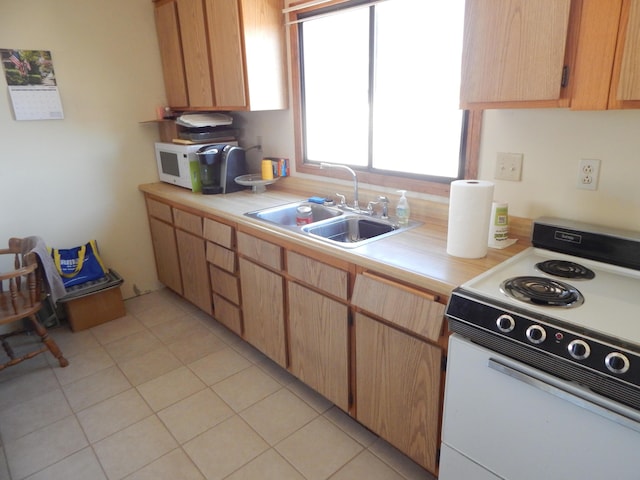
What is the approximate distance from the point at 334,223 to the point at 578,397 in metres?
1.35

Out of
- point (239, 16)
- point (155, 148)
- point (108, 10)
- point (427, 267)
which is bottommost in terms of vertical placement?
point (427, 267)

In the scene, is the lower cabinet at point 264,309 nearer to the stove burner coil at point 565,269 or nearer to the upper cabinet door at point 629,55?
the stove burner coil at point 565,269

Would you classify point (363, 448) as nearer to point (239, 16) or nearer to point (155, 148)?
point (239, 16)

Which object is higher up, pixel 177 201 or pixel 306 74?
pixel 306 74

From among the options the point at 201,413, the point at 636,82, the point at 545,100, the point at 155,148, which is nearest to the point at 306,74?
the point at 155,148

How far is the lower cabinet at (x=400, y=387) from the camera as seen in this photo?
4.88 ft

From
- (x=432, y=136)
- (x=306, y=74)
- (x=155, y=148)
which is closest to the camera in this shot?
(x=432, y=136)

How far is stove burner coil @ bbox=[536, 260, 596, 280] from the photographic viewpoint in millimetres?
1354

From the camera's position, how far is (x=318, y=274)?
183 cm

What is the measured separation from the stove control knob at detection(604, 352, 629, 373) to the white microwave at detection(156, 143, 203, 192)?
2.53m

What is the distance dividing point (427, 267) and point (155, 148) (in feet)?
8.34

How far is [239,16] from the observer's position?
7.75ft

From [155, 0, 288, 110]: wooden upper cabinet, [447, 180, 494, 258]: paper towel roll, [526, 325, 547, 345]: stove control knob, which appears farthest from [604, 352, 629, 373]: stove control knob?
[155, 0, 288, 110]: wooden upper cabinet

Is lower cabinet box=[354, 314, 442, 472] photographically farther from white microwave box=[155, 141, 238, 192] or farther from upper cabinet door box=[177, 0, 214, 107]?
upper cabinet door box=[177, 0, 214, 107]
